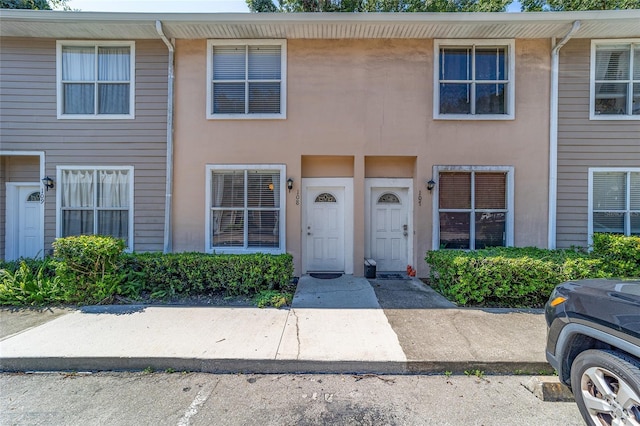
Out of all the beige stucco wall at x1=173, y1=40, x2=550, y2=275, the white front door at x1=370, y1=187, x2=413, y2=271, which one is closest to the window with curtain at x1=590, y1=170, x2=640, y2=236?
the beige stucco wall at x1=173, y1=40, x2=550, y2=275

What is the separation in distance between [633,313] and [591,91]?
6460 mm

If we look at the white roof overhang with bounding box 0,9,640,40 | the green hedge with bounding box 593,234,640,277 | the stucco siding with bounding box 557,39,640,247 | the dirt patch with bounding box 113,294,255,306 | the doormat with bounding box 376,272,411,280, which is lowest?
the dirt patch with bounding box 113,294,255,306

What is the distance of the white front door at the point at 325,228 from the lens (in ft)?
21.3

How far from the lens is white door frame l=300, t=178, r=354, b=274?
6410 millimetres

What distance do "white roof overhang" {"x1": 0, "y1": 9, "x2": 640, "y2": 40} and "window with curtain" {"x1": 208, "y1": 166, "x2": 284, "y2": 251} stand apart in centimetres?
292

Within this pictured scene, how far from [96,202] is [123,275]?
8.05 ft

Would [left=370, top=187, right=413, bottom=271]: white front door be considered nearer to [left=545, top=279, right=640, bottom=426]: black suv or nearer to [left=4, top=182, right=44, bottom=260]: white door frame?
[left=545, top=279, right=640, bottom=426]: black suv

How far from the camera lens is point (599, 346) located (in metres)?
2.19

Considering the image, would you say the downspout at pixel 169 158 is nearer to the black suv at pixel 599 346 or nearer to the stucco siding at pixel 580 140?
the black suv at pixel 599 346

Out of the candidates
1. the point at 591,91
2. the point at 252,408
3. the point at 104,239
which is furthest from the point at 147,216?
the point at 591,91

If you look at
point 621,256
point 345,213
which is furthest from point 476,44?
point 621,256

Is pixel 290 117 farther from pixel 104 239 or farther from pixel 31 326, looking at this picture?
pixel 31 326

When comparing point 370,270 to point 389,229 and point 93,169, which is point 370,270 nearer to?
point 389,229

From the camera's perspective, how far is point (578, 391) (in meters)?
2.18
